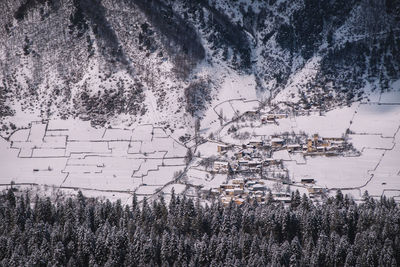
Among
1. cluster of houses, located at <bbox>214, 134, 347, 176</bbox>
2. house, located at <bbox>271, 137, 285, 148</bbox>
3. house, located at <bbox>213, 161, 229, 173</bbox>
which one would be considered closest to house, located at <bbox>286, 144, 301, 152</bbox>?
cluster of houses, located at <bbox>214, 134, 347, 176</bbox>

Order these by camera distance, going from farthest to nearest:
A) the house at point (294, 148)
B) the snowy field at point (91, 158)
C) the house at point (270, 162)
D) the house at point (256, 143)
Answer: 1. the house at point (256, 143)
2. the house at point (294, 148)
3. the house at point (270, 162)
4. the snowy field at point (91, 158)

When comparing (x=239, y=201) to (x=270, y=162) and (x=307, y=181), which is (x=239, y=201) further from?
(x=270, y=162)

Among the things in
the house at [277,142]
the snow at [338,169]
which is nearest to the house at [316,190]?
the snow at [338,169]

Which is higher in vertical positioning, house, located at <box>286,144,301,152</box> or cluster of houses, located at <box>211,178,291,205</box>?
house, located at <box>286,144,301,152</box>

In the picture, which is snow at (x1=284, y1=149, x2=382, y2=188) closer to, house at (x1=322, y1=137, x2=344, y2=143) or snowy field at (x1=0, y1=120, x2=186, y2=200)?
house at (x1=322, y1=137, x2=344, y2=143)

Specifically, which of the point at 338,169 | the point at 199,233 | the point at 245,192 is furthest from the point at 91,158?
the point at 338,169

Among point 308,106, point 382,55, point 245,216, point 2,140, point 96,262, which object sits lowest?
point 96,262

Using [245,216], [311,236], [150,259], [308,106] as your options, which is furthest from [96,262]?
[308,106]

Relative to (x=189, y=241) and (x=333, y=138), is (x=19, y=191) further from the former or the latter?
(x=333, y=138)

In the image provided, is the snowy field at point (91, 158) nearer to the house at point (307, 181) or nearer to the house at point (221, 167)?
the house at point (221, 167)
